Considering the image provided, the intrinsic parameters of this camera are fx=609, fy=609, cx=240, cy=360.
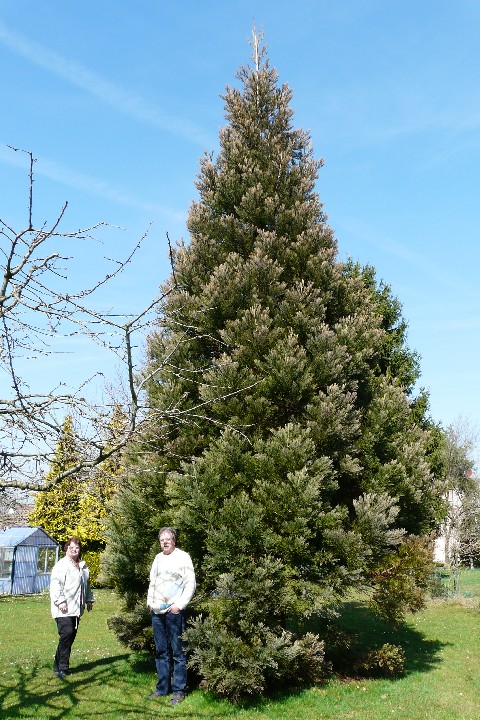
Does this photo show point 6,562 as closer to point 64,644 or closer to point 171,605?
point 64,644


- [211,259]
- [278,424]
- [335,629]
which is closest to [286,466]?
[278,424]

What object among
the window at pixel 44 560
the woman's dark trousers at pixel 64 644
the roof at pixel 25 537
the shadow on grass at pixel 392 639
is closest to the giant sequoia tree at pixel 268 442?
the woman's dark trousers at pixel 64 644

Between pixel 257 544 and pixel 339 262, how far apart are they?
5.03 m

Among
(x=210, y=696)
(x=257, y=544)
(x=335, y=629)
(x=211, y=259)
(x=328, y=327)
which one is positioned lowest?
(x=210, y=696)

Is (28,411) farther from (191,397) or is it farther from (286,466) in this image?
(191,397)

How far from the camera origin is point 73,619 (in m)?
9.20

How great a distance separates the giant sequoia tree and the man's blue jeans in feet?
0.80

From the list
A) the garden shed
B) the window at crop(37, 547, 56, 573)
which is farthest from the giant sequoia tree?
the window at crop(37, 547, 56, 573)

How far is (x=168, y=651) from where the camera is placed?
850 centimetres

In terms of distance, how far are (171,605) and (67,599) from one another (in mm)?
2102

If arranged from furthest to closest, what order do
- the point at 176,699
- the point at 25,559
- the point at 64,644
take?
the point at 25,559, the point at 64,644, the point at 176,699

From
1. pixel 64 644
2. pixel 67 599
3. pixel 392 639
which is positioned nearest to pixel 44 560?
pixel 392 639

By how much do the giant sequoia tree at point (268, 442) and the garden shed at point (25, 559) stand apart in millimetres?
20678

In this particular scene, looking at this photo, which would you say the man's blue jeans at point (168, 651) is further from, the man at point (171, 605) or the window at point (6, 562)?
the window at point (6, 562)
